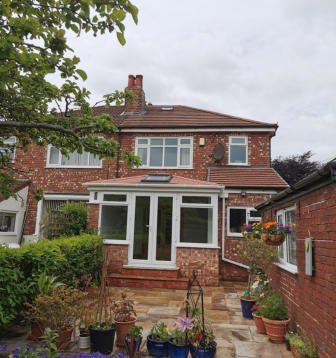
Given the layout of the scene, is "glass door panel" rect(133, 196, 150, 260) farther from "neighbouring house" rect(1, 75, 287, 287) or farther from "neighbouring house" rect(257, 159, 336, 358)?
"neighbouring house" rect(257, 159, 336, 358)

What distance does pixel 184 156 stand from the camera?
44.9 feet

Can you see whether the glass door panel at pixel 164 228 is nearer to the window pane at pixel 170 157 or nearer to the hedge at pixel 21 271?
the window pane at pixel 170 157

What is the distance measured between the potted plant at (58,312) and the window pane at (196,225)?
18.8 feet

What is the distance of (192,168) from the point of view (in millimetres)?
13398

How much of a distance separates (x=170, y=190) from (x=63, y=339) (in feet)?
20.6

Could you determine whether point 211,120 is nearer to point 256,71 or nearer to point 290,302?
point 256,71

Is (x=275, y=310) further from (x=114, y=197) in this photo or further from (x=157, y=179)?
(x=114, y=197)

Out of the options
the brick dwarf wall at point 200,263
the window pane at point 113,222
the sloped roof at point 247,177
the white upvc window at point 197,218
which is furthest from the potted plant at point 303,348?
the sloped roof at point 247,177

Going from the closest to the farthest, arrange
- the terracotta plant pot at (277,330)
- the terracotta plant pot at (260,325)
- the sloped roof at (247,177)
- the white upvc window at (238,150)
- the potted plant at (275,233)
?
1. the terracotta plant pot at (277,330)
2. the terracotta plant pot at (260,325)
3. the potted plant at (275,233)
4. the sloped roof at (247,177)
5. the white upvc window at (238,150)

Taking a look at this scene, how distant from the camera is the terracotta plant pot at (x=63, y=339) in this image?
426 centimetres

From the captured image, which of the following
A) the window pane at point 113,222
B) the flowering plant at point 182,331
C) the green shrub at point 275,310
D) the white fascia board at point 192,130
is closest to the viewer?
the flowering plant at point 182,331

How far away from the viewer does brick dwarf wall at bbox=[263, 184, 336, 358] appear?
3.36 meters

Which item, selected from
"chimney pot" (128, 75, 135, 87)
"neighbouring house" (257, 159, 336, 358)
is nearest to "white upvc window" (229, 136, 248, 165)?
"chimney pot" (128, 75, 135, 87)

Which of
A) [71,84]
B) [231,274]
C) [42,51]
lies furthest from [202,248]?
[42,51]
